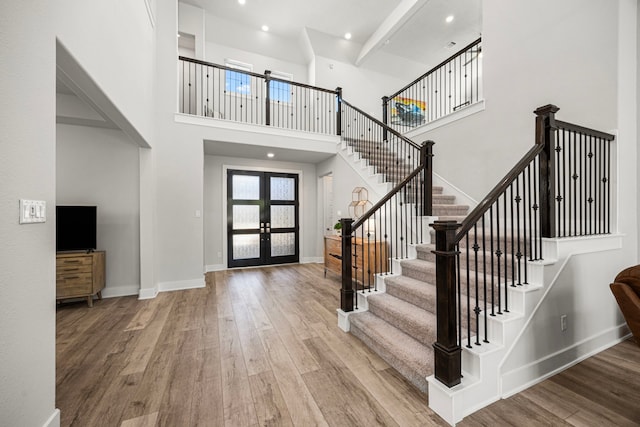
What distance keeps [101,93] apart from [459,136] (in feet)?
15.2

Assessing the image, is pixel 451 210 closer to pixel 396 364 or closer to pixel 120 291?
pixel 396 364

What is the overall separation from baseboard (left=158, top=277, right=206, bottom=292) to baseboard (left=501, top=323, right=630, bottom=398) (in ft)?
14.4

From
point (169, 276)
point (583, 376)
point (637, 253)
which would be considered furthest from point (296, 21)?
point (583, 376)

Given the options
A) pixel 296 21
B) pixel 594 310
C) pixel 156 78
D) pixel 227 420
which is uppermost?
pixel 296 21

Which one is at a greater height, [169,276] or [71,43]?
[71,43]

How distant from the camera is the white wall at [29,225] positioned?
3.67ft

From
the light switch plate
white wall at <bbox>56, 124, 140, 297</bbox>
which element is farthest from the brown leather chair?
white wall at <bbox>56, 124, 140, 297</bbox>

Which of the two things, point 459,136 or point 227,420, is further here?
point 459,136

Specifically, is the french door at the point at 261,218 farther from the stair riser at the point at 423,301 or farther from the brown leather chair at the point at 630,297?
the brown leather chair at the point at 630,297

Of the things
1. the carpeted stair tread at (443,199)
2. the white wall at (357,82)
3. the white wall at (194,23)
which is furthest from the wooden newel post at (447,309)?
the white wall at (194,23)

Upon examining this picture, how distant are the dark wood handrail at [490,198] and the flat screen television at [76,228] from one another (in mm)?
4777

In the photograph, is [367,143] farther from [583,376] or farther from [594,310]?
[583,376]

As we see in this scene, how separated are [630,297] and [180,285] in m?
5.20

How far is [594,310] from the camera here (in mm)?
2371
